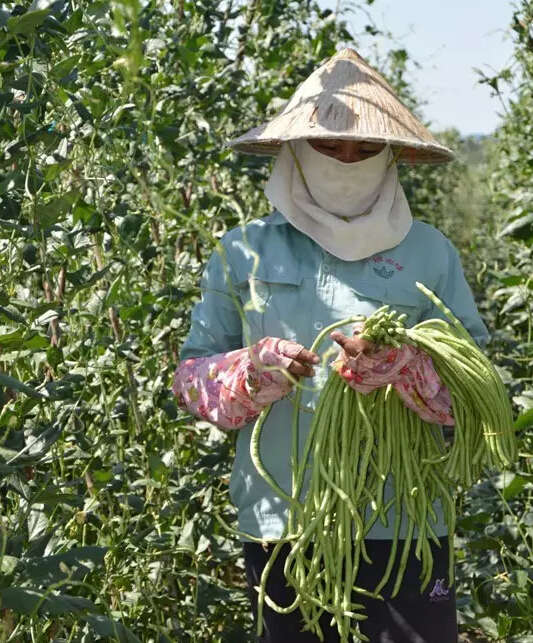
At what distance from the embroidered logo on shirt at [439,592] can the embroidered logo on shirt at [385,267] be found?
22.5 inches

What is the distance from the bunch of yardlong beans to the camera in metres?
1.90

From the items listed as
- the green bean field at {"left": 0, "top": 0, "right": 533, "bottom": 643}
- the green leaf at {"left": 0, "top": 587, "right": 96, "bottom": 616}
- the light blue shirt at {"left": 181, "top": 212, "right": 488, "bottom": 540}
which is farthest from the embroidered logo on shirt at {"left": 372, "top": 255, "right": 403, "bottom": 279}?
the green leaf at {"left": 0, "top": 587, "right": 96, "bottom": 616}

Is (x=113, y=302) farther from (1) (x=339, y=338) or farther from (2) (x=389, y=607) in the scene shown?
(2) (x=389, y=607)

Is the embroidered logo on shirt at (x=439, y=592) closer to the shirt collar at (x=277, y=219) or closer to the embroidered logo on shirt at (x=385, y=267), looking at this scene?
the embroidered logo on shirt at (x=385, y=267)

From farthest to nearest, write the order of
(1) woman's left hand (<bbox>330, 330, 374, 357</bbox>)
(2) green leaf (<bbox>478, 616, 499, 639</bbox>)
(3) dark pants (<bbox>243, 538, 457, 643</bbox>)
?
1. (2) green leaf (<bbox>478, 616, 499, 639</bbox>)
2. (3) dark pants (<bbox>243, 538, 457, 643</bbox>)
3. (1) woman's left hand (<bbox>330, 330, 374, 357</bbox>)

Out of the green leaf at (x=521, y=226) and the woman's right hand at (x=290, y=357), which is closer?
the woman's right hand at (x=290, y=357)

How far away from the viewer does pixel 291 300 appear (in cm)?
209

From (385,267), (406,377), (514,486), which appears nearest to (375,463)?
(406,377)

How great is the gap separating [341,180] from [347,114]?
125 millimetres

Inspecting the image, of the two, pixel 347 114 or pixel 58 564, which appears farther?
pixel 347 114

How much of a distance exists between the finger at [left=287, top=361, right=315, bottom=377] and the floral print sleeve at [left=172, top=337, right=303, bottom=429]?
0.04ft

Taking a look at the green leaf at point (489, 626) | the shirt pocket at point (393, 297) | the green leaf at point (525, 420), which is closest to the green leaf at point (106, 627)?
the shirt pocket at point (393, 297)

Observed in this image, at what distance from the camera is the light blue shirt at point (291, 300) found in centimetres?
207

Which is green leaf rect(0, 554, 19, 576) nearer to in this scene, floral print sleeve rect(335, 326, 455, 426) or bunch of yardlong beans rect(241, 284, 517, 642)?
bunch of yardlong beans rect(241, 284, 517, 642)
